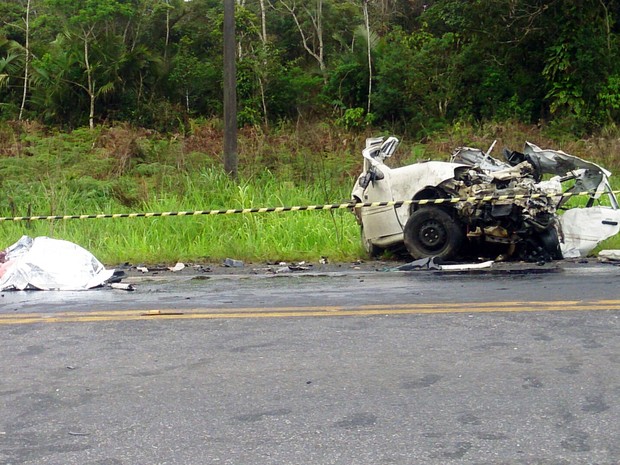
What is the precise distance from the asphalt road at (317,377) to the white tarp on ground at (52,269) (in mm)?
730

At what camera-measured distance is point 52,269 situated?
885cm

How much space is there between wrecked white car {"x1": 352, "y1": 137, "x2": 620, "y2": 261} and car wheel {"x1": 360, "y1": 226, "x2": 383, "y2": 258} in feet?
0.05

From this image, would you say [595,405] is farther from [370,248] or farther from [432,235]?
[370,248]

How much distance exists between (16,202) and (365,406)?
40.1 ft

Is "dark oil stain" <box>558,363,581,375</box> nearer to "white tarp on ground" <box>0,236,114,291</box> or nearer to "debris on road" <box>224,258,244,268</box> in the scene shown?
"white tarp on ground" <box>0,236,114,291</box>

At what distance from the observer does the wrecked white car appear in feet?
32.3

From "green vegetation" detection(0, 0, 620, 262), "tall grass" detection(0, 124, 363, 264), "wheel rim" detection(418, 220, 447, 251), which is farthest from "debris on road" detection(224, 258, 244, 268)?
"green vegetation" detection(0, 0, 620, 262)

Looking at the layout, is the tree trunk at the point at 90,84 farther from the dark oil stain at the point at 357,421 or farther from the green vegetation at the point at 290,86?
the dark oil stain at the point at 357,421

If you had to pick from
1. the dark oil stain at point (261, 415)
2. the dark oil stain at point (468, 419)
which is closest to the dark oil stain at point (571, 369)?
the dark oil stain at point (468, 419)

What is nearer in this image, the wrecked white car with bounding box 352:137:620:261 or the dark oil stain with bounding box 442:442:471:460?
the dark oil stain with bounding box 442:442:471:460

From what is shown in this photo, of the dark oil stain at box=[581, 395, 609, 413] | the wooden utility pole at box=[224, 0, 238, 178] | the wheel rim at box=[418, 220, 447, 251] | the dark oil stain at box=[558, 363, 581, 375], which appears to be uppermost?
the wooden utility pole at box=[224, 0, 238, 178]

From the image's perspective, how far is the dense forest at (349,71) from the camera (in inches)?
952

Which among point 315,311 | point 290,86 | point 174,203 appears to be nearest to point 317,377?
point 315,311

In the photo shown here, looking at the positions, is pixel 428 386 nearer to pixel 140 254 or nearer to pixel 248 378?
pixel 248 378
